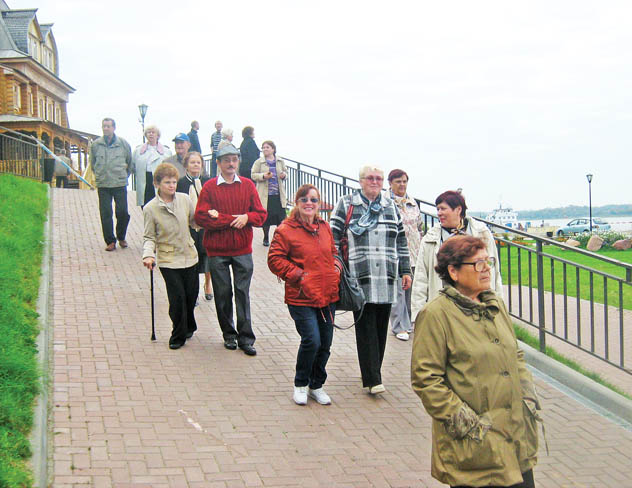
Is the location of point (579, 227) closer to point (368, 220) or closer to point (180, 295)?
point (180, 295)

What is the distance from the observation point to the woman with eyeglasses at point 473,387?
10.7ft

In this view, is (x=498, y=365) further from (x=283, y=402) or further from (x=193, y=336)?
(x=193, y=336)

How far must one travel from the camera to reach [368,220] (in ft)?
21.0

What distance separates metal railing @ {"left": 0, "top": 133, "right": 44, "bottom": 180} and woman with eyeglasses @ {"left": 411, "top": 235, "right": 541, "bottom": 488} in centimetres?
2180

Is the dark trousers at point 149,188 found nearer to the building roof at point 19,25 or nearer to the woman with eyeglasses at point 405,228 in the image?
the woman with eyeglasses at point 405,228

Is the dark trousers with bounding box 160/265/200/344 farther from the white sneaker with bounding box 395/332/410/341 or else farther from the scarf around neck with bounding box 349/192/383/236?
the white sneaker with bounding box 395/332/410/341

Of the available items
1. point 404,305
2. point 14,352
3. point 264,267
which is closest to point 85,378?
point 14,352

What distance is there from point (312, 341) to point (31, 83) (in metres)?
45.8

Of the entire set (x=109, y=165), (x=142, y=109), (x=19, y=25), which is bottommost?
(x=109, y=165)

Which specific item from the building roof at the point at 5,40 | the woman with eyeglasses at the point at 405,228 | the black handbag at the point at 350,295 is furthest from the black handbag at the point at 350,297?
the building roof at the point at 5,40

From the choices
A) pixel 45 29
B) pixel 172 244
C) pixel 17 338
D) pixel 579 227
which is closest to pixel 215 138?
pixel 172 244

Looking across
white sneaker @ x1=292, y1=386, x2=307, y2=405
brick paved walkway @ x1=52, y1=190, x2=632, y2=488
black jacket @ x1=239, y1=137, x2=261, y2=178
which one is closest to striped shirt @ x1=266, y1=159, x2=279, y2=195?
black jacket @ x1=239, y1=137, x2=261, y2=178

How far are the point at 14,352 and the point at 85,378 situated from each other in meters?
0.70

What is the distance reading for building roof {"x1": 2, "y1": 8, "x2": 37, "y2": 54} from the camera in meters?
46.4
